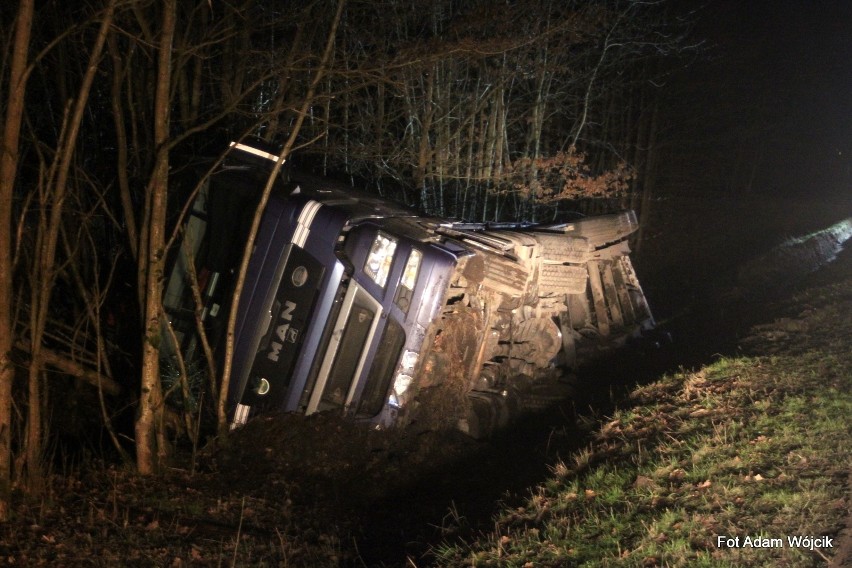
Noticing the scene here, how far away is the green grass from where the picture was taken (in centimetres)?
407

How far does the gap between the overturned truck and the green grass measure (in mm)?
1607

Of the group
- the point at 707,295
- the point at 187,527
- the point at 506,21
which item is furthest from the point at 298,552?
A: the point at 707,295

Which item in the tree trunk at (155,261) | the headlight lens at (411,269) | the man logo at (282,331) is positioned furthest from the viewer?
the man logo at (282,331)

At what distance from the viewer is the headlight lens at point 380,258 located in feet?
22.3

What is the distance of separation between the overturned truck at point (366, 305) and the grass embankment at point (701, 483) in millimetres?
1426

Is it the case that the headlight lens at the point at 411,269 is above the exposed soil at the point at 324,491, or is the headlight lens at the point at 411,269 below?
above

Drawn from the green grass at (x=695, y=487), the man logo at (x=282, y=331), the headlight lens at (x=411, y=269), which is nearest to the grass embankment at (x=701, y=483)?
the green grass at (x=695, y=487)

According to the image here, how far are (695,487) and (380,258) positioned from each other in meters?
3.30

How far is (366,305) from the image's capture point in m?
6.80

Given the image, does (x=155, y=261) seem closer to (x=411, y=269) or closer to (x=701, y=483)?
(x=411, y=269)

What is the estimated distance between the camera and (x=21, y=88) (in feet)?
16.4

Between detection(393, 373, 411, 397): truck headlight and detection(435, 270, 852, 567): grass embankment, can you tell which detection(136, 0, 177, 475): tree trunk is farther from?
detection(435, 270, 852, 567): grass embankment

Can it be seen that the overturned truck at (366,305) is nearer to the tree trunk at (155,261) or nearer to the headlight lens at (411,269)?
the headlight lens at (411,269)

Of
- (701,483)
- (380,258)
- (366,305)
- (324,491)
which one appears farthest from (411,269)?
(701,483)
